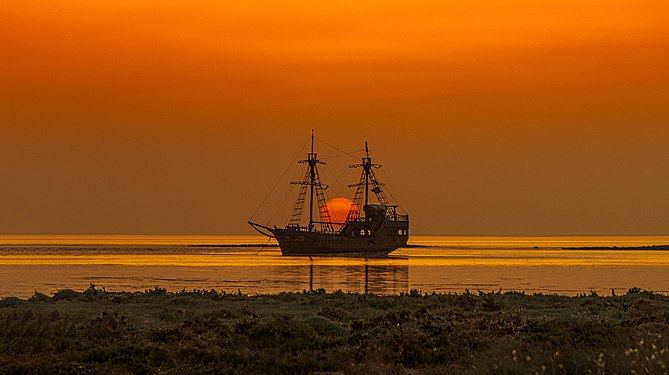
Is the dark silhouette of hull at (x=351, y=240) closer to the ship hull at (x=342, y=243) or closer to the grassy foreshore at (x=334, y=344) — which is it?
the ship hull at (x=342, y=243)

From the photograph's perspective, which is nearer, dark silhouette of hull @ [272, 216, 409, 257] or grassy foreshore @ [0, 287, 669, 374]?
grassy foreshore @ [0, 287, 669, 374]

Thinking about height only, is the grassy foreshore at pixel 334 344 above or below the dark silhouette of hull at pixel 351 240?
below

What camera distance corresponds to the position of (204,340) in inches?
903

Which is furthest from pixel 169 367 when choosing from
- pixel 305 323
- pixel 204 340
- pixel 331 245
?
pixel 331 245

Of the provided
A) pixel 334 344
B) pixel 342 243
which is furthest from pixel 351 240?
pixel 334 344

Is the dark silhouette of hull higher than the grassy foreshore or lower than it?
higher

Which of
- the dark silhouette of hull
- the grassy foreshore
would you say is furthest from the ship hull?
the grassy foreshore

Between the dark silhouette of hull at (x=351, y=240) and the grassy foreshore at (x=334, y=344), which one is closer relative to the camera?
the grassy foreshore at (x=334, y=344)

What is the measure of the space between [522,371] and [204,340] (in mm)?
9774

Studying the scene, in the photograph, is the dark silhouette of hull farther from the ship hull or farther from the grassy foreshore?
the grassy foreshore

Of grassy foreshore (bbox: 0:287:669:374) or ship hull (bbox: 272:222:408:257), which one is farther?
ship hull (bbox: 272:222:408:257)

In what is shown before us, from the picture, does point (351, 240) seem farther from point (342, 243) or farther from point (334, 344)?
point (334, 344)

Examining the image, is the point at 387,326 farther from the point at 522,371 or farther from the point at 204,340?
the point at 522,371

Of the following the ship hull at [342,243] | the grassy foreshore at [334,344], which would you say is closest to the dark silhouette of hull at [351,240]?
the ship hull at [342,243]
